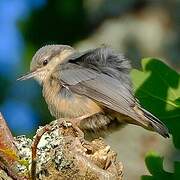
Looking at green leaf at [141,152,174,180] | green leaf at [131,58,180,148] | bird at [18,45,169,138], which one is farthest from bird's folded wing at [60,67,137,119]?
green leaf at [141,152,174,180]

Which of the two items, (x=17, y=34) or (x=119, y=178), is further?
(x=17, y=34)

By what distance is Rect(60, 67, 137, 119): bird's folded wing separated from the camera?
4953mm

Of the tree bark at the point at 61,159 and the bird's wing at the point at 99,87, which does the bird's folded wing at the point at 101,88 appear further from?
the tree bark at the point at 61,159

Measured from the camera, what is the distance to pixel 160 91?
159 inches

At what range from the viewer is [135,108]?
496 cm

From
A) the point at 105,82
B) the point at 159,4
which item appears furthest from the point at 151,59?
the point at 159,4

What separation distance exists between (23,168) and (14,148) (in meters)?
0.14

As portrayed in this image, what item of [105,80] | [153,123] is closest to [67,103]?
[105,80]

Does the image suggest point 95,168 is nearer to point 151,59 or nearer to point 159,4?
point 151,59

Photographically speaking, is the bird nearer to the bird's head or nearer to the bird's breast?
the bird's breast

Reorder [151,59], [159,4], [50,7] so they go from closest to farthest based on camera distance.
A: [151,59]
[159,4]
[50,7]

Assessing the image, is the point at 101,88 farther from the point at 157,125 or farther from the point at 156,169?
the point at 156,169

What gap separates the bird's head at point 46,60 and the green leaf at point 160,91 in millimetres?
1705

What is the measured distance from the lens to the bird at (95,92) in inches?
195
